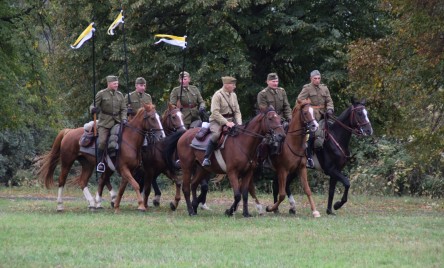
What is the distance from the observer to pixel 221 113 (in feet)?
72.9

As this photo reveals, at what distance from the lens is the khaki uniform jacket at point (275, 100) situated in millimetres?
23078

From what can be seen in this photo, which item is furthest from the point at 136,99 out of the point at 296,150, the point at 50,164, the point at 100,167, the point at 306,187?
the point at 306,187

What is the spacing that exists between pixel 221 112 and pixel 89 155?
392 centimetres

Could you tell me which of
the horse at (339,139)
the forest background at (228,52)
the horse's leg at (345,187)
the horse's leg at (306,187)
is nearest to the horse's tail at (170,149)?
the horse's leg at (306,187)

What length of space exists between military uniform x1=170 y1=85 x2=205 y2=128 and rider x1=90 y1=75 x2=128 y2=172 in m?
2.40

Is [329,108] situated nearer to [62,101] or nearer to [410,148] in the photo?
[410,148]

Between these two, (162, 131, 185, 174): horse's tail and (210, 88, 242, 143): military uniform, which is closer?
(210, 88, 242, 143): military uniform

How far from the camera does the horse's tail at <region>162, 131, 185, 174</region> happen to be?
24.2m

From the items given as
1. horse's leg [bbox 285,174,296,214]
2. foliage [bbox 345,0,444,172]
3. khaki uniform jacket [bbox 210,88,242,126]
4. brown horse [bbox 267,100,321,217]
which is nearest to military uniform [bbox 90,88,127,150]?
khaki uniform jacket [bbox 210,88,242,126]

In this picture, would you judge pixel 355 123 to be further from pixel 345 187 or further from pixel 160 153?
pixel 160 153

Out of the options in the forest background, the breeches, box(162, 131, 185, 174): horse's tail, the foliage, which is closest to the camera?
the breeches

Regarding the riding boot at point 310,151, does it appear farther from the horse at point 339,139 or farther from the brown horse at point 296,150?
the brown horse at point 296,150

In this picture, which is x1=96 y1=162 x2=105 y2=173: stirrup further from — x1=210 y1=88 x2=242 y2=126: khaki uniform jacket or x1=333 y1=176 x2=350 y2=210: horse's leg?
x1=333 y1=176 x2=350 y2=210: horse's leg

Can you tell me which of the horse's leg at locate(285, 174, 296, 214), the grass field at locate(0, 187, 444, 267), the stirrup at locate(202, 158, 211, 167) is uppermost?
the stirrup at locate(202, 158, 211, 167)
